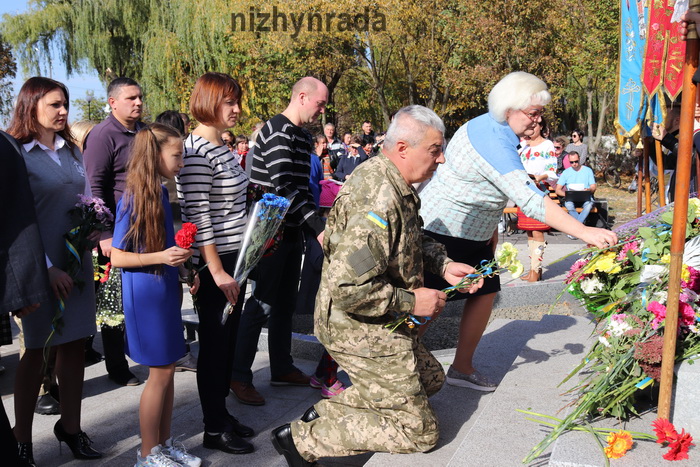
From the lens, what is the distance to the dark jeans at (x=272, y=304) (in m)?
4.27

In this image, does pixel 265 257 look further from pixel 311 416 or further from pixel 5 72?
pixel 5 72

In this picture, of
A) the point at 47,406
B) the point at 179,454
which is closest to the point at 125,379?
the point at 47,406

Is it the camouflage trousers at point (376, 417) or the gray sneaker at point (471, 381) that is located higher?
the camouflage trousers at point (376, 417)

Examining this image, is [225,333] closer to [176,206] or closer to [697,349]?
[176,206]

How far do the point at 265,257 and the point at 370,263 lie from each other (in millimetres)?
1565

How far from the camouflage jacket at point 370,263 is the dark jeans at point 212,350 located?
2.50ft

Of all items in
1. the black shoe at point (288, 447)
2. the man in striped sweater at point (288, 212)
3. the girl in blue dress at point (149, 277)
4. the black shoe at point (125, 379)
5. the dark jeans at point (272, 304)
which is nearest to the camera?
the black shoe at point (288, 447)

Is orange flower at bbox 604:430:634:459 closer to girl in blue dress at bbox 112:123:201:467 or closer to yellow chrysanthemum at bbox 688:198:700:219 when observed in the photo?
yellow chrysanthemum at bbox 688:198:700:219

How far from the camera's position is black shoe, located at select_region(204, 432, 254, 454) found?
12.1 feet

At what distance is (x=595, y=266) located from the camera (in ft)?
10.7

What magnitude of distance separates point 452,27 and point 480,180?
2199cm

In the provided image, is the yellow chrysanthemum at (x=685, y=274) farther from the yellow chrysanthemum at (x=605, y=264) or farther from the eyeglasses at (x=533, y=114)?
the eyeglasses at (x=533, y=114)

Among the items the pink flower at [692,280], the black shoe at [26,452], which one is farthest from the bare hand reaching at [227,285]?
the pink flower at [692,280]

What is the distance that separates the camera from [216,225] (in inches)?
146
